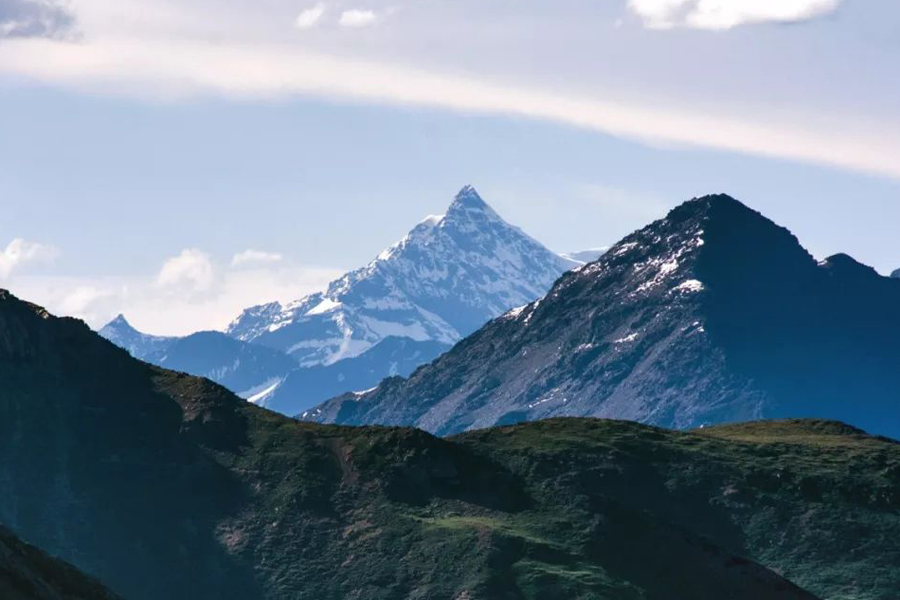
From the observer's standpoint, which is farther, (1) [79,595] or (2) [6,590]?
(1) [79,595]

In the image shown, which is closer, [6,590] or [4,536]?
[6,590]

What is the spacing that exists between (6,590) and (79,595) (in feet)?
35.1

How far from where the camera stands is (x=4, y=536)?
497ft

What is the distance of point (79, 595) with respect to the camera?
489 feet

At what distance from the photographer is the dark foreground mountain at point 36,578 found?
5551 inches

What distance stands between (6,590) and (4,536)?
1282 cm

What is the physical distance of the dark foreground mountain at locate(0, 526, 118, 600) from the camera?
141 metres

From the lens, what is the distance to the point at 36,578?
145 m

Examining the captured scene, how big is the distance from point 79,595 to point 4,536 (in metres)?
7.89

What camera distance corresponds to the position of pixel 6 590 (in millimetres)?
139125
